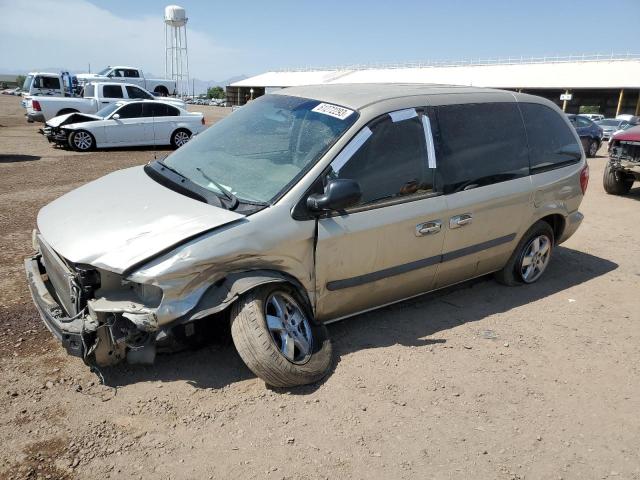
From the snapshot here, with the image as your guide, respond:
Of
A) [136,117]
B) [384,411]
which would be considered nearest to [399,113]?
[384,411]

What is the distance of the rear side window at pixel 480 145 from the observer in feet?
12.8

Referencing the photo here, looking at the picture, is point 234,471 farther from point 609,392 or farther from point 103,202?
point 609,392

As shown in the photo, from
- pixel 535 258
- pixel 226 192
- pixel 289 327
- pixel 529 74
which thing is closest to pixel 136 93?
pixel 535 258

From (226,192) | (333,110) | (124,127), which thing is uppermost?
(333,110)

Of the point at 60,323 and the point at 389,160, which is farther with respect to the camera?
the point at 389,160

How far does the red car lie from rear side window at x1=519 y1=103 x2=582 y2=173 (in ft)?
18.0

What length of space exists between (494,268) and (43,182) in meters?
8.34

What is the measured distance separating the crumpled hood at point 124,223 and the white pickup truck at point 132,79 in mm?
25017

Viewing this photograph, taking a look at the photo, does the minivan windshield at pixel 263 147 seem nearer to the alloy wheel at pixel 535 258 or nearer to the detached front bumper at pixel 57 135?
the alloy wheel at pixel 535 258

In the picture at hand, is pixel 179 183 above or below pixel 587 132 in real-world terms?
above

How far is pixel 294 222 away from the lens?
316 cm

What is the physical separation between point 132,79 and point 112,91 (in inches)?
345

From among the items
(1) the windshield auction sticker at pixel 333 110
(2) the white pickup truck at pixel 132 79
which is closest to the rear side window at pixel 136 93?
(2) the white pickup truck at pixel 132 79

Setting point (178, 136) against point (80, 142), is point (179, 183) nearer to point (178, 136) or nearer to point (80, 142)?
point (80, 142)
